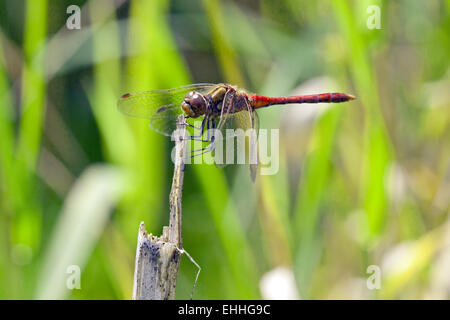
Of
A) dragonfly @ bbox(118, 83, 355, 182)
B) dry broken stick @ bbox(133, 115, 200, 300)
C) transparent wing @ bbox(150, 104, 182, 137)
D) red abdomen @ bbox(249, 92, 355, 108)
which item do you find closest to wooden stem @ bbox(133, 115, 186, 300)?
dry broken stick @ bbox(133, 115, 200, 300)

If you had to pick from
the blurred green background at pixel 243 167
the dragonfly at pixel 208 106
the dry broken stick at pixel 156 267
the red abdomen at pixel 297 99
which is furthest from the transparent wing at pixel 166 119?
the dry broken stick at pixel 156 267

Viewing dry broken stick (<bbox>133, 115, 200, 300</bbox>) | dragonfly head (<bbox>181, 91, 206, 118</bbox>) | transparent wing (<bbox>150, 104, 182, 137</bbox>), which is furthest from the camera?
transparent wing (<bbox>150, 104, 182, 137</bbox>)

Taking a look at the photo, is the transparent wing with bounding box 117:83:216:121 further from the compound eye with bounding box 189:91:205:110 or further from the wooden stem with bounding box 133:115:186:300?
the wooden stem with bounding box 133:115:186:300

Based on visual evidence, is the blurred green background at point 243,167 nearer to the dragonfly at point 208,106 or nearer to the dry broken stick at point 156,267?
the dragonfly at point 208,106

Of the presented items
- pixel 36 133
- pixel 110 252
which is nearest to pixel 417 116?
pixel 110 252

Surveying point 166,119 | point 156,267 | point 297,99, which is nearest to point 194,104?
point 166,119
